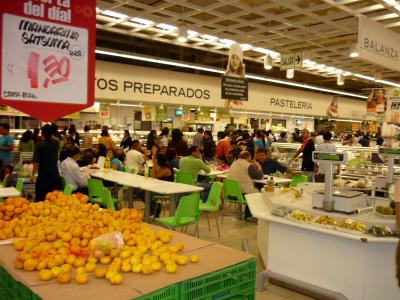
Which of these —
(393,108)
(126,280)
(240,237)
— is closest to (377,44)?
(240,237)

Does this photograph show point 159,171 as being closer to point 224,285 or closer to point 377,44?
point 377,44

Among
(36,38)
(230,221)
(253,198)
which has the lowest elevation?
(230,221)

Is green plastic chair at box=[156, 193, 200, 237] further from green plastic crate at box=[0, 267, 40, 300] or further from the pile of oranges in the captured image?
green plastic crate at box=[0, 267, 40, 300]

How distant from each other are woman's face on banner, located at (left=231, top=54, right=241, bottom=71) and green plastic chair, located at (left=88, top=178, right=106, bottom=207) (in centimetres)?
451

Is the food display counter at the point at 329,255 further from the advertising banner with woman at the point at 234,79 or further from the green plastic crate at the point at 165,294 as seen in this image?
the advertising banner with woman at the point at 234,79

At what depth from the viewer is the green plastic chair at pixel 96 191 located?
6562mm

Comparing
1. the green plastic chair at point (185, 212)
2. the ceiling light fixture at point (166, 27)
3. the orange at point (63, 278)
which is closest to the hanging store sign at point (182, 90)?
the ceiling light fixture at point (166, 27)

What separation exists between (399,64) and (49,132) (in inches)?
240

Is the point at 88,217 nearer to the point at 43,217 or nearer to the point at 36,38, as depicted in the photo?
the point at 43,217

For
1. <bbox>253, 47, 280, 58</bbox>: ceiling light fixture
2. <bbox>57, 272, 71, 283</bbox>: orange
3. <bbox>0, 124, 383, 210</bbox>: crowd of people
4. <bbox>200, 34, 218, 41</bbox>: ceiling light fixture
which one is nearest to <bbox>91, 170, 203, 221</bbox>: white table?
<bbox>0, 124, 383, 210</bbox>: crowd of people

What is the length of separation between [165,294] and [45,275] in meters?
0.66

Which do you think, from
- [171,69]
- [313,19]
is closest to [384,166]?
[313,19]

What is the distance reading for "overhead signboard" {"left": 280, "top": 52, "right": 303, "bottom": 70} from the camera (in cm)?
995

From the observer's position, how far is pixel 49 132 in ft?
19.5
